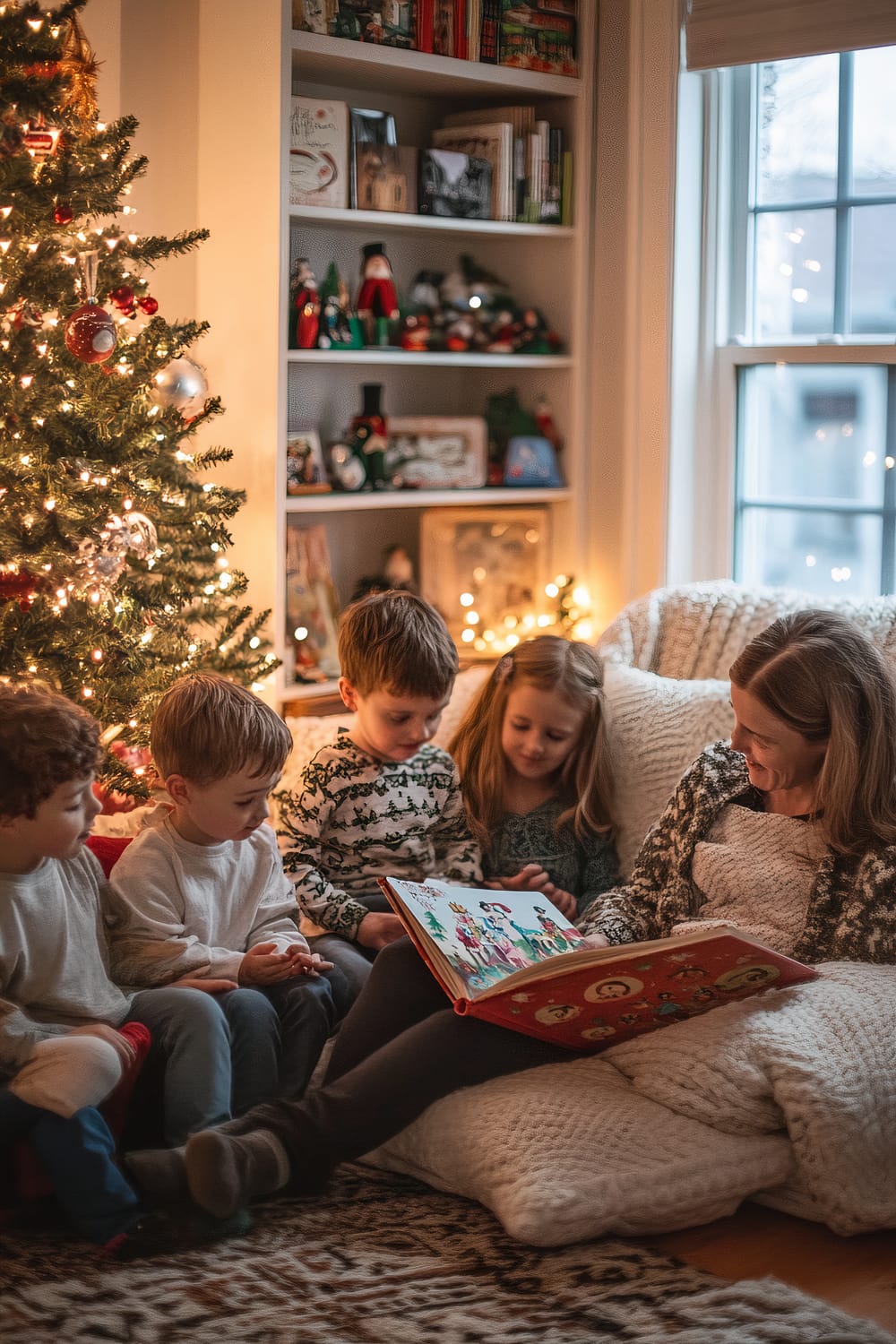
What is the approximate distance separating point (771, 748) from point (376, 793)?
23.8 inches

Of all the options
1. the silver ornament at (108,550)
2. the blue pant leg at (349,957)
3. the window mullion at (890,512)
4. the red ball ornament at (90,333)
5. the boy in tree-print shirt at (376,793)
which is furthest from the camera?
the window mullion at (890,512)

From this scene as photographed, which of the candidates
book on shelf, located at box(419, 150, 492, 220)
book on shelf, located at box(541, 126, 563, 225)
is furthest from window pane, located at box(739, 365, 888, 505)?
book on shelf, located at box(419, 150, 492, 220)

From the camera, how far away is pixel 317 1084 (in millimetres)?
1950

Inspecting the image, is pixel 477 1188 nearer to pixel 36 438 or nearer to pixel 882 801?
pixel 882 801

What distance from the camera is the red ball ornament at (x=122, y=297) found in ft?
7.75

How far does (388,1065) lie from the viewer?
1.69 m

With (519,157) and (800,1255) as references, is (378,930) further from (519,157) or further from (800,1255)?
(519,157)

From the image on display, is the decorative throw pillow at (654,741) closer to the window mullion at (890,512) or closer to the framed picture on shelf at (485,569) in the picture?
the window mullion at (890,512)

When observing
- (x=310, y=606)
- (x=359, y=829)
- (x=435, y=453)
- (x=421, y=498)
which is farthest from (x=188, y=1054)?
(x=435, y=453)

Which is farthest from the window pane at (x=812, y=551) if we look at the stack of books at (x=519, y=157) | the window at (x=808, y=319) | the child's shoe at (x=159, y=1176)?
the child's shoe at (x=159, y=1176)

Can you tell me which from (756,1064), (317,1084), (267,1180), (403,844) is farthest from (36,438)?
(756,1064)

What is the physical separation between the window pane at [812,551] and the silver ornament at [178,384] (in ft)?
4.31

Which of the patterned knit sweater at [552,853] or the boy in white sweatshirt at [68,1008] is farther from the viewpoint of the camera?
the patterned knit sweater at [552,853]

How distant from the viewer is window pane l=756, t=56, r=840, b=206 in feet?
9.68
